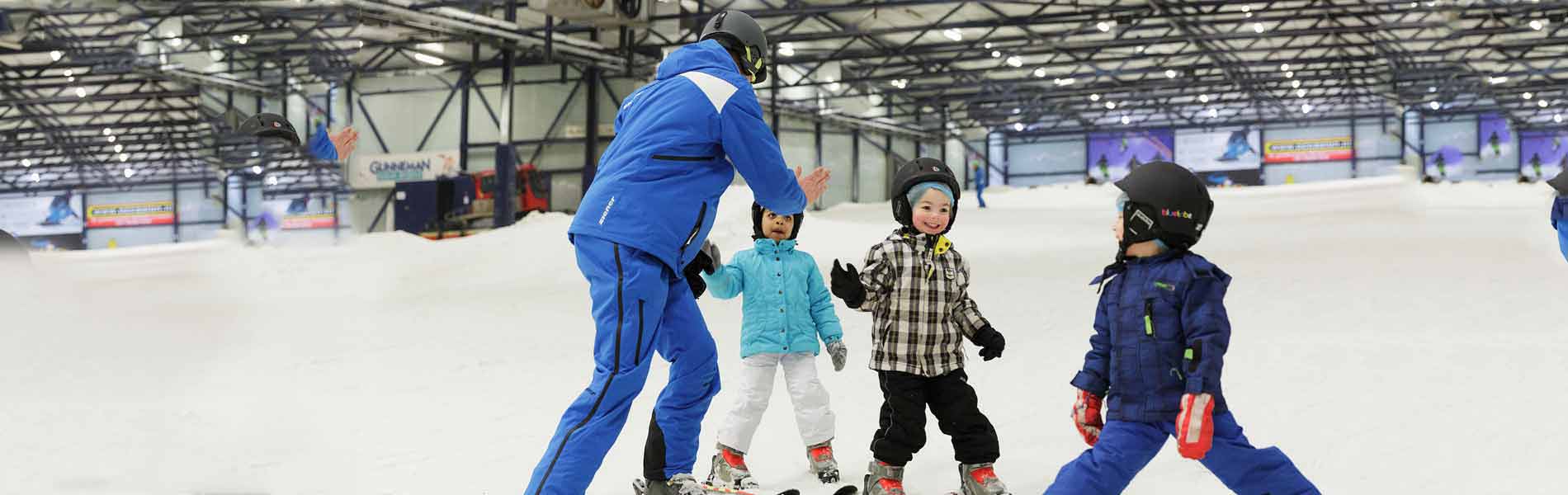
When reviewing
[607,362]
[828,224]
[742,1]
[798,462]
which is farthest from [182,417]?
[742,1]

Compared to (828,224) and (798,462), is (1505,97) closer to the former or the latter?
(828,224)

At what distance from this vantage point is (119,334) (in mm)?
8250

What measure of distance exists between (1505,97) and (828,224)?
37.6 meters

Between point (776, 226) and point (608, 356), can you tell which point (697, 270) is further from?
point (776, 226)

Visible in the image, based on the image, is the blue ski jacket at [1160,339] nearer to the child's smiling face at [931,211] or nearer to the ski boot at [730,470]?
the child's smiling face at [931,211]

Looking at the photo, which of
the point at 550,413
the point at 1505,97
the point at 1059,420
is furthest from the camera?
the point at 1505,97

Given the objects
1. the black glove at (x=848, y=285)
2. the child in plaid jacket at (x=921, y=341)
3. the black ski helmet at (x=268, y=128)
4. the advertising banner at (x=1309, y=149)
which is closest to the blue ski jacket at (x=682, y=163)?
the black glove at (x=848, y=285)

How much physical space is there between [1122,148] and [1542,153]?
1615 centimetres

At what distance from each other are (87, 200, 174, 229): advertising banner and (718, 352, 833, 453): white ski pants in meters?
34.2

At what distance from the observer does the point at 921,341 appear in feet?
12.5

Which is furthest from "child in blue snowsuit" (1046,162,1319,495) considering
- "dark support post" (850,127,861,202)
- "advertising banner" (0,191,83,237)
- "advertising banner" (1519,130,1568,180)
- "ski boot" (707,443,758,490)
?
"advertising banner" (1519,130,1568,180)

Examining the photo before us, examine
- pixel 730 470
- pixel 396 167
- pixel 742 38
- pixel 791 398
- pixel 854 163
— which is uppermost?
pixel 854 163

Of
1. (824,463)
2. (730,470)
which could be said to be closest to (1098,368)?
(824,463)

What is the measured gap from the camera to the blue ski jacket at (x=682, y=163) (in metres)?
3.09
